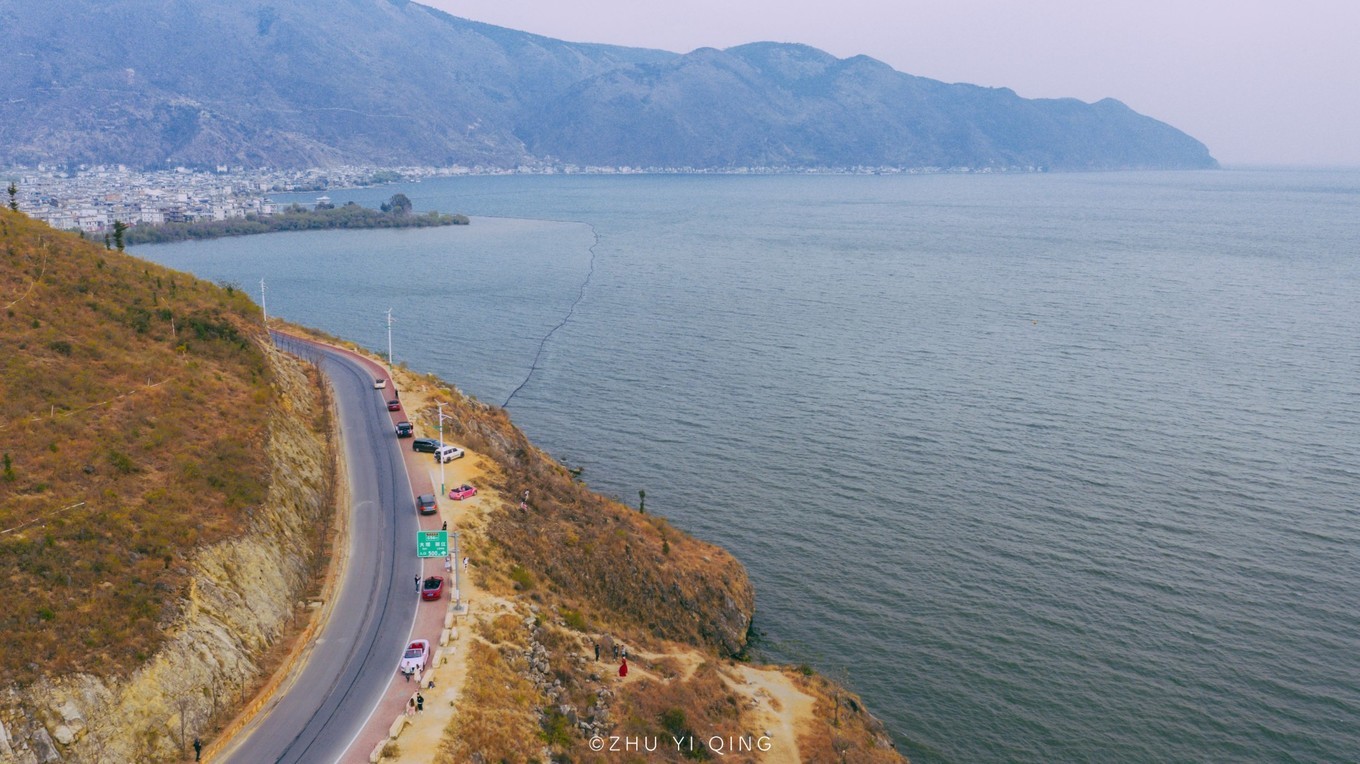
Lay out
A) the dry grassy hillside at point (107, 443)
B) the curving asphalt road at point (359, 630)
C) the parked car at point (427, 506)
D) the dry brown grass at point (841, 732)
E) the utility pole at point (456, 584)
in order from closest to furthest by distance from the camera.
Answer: the dry grassy hillside at point (107, 443)
the curving asphalt road at point (359, 630)
the dry brown grass at point (841, 732)
the utility pole at point (456, 584)
the parked car at point (427, 506)

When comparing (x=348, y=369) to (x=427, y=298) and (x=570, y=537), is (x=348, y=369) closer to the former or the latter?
(x=570, y=537)

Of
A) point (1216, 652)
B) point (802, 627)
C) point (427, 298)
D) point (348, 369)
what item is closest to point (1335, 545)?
point (1216, 652)

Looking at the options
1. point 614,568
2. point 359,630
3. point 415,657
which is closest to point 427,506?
point 359,630

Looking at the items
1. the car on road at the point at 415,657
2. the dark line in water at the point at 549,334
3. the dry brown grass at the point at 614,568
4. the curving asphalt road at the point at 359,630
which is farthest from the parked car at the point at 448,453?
the dark line in water at the point at 549,334

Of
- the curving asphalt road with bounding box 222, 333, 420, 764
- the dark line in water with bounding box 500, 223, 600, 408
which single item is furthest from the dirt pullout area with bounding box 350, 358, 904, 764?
the dark line in water with bounding box 500, 223, 600, 408

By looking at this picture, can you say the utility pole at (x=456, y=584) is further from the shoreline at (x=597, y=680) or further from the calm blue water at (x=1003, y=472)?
the calm blue water at (x=1003, y=472)

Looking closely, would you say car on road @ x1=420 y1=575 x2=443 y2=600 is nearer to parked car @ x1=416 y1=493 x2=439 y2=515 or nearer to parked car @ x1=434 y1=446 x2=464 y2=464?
parked car @ x1=416 y1=493 x2=439 y2=515

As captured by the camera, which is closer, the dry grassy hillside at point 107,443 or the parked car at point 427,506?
the dry grassy hillside at point 107,443

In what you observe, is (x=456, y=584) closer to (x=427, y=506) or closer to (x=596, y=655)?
(x=596, y=655)
